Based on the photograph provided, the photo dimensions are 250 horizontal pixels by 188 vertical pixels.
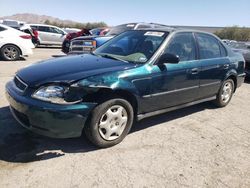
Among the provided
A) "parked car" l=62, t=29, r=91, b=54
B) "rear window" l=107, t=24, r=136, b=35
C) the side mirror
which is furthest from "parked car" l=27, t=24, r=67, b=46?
the side mirror

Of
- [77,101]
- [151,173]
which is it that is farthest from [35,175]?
[151,173]

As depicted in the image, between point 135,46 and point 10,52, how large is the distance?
7.87 meters

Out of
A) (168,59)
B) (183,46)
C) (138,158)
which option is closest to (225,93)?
(183,46)

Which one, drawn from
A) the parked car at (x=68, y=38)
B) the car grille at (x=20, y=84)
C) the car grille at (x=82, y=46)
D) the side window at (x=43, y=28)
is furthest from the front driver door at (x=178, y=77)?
the side window at (x=43, y=28)

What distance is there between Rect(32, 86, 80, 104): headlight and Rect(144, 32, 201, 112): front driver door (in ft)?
4.44

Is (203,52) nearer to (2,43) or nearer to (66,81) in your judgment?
(66,81)

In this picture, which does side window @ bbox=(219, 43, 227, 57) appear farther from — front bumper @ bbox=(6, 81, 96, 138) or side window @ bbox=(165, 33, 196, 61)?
front bumper @ bbox=(6, 81, 96, 138)

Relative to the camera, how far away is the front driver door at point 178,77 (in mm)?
4379

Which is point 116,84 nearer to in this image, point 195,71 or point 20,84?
point 20,84

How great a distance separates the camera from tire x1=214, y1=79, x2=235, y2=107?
6.08m

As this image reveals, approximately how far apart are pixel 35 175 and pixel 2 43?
8958 millimetres

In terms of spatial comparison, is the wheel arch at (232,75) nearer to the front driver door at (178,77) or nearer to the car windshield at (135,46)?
the front driver door at (178,77)

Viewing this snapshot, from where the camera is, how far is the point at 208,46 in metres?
5.65

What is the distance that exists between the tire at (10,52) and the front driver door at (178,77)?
812cm
